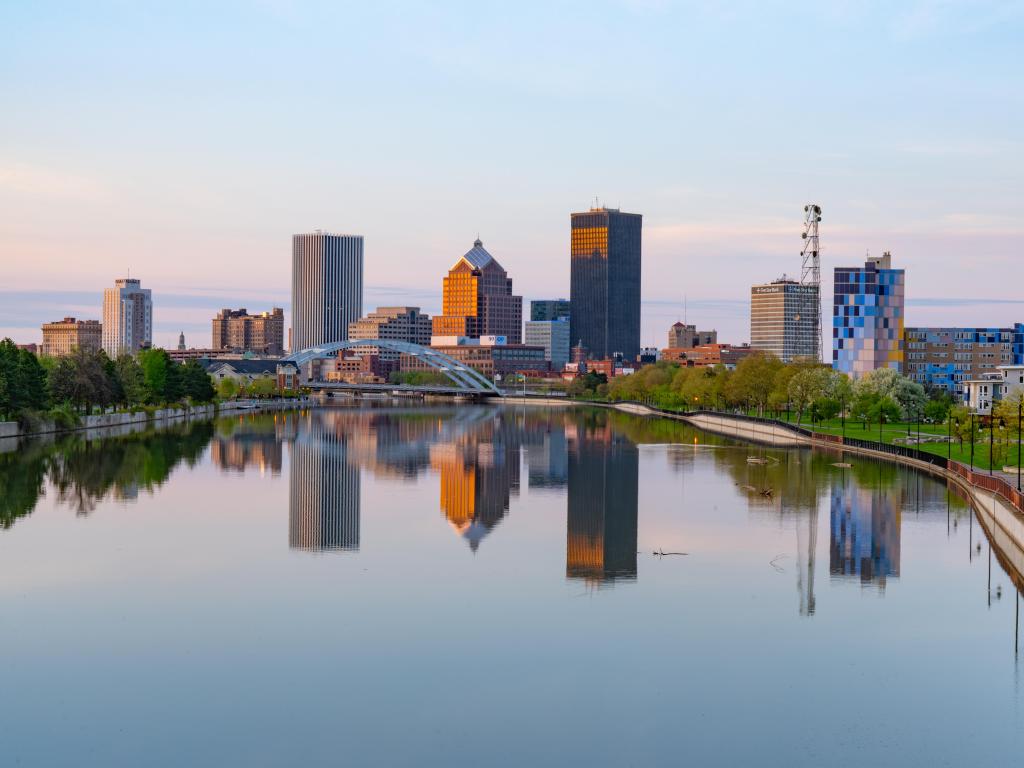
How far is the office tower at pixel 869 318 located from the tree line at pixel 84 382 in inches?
3898

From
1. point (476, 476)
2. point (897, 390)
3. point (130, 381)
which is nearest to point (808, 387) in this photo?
point (897, 390)

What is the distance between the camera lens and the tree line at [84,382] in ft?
267

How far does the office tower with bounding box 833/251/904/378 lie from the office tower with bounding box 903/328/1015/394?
4.08 meters

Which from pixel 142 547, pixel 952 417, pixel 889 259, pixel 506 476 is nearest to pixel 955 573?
pixel 142 547

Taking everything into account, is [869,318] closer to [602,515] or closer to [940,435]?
[940,435]

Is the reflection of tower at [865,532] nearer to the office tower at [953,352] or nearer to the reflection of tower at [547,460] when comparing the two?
the reflection of tower at [547,460]

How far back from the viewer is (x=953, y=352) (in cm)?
18362

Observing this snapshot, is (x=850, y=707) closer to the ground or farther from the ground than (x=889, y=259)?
closer to the ground

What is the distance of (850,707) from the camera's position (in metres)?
24.2

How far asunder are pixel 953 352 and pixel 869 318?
15.3 meters

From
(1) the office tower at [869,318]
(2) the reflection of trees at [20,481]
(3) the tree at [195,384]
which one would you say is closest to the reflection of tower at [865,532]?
(2) the reflection of trees at [20,481]

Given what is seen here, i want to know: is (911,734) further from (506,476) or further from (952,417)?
(952,417)

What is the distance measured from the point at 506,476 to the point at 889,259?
132m

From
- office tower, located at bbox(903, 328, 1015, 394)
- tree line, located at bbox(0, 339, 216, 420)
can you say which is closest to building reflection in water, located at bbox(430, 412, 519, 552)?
tree line, located at bbox(0, 339, 216, 420)
